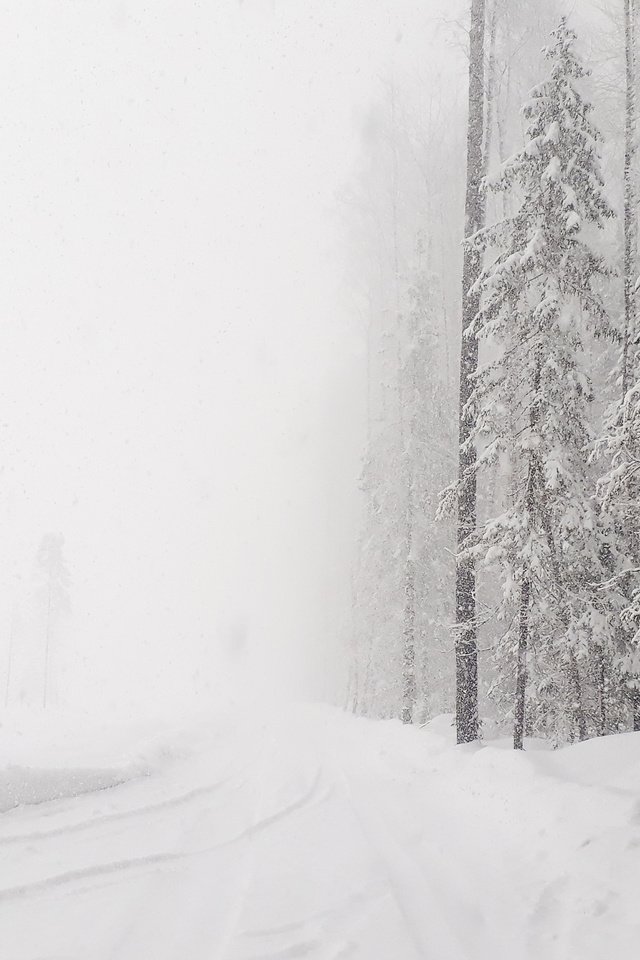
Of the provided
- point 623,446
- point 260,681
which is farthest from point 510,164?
point 260,681

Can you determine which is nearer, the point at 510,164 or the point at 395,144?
the point at 510,164

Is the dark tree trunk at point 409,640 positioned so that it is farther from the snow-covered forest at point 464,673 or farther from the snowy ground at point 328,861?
the snowy ground at point 328,861

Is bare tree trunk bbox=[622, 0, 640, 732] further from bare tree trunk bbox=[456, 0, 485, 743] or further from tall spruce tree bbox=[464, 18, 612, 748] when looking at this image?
bare tree trunk bbox=[456, 0, 485, 743]

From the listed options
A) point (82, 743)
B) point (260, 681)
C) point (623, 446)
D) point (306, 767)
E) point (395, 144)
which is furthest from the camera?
point (260, 681)

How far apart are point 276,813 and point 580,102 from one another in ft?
38.5

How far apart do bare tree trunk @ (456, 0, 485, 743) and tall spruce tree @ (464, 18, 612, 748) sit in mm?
722

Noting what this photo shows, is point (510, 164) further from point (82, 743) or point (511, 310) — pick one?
point (82, 743)

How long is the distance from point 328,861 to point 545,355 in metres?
7.88

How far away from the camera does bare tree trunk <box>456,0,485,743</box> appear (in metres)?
10.8

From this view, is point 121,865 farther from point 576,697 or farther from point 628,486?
point 576,697

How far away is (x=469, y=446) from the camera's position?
1084 cm

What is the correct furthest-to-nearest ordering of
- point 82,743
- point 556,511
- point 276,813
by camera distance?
point 82,743, point 556,511, point 276,813

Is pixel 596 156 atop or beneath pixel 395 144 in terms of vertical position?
beneath

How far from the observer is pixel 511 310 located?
33.2ft
